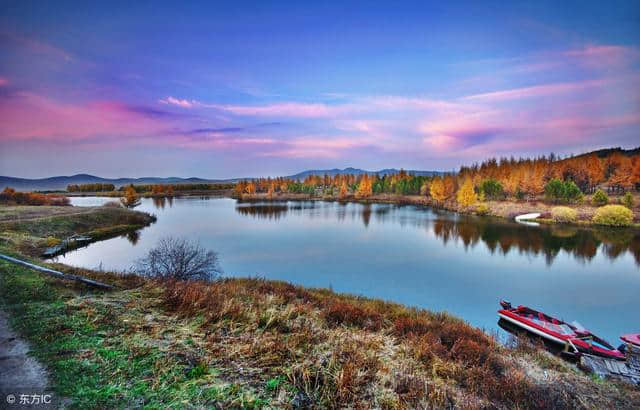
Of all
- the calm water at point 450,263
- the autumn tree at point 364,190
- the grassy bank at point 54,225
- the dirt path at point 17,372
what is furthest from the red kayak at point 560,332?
the autumn tree at point 364,190

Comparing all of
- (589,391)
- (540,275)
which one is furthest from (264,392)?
(540,275)

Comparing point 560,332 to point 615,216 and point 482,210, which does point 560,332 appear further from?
point 482,210

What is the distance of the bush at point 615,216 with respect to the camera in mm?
45188

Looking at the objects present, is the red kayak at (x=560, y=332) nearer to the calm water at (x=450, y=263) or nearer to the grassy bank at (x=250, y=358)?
the calm water at (x=450, y=263)

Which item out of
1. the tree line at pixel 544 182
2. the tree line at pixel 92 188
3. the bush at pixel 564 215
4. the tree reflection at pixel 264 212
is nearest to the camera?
the bush at pixel 564 215

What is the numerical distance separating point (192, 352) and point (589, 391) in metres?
9.69

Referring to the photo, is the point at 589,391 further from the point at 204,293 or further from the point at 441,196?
the point at 441,196

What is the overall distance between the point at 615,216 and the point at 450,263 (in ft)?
138

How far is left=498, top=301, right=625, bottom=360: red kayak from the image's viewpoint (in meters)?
11.0

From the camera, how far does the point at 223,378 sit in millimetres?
4637

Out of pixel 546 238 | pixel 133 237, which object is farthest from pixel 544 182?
pixel 133 237

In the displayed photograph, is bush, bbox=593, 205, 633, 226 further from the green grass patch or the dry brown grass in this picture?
the green grass patch

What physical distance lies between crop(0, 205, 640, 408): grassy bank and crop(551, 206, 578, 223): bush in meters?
56.4

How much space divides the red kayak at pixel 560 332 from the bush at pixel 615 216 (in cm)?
4917
